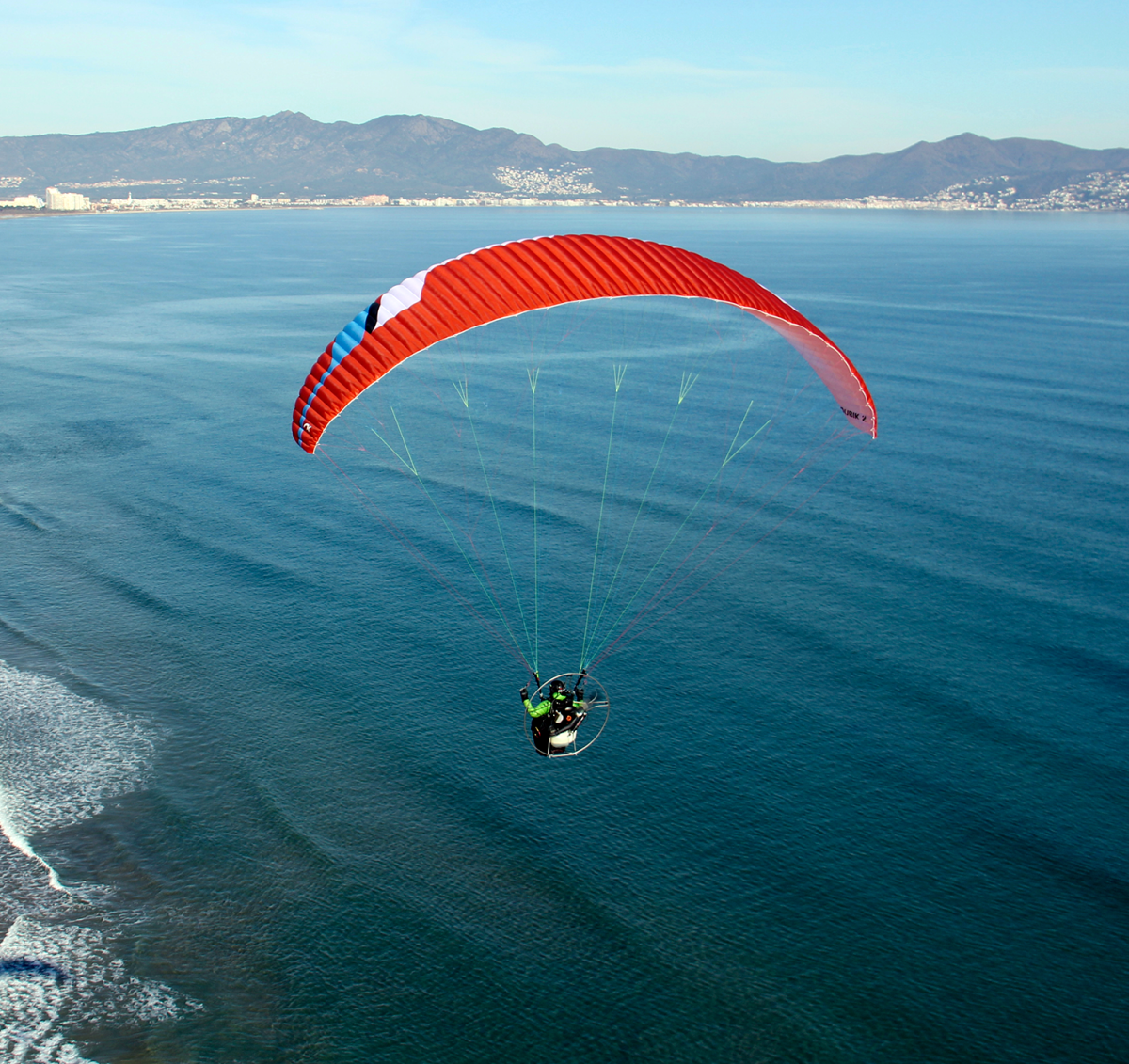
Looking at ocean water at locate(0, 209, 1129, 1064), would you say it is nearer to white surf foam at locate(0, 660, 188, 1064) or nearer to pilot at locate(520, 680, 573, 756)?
white surf foam at locate(0, 660, 188, 1064)

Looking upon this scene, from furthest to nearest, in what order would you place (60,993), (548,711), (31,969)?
(31,969)
(548,711)
(60,993)

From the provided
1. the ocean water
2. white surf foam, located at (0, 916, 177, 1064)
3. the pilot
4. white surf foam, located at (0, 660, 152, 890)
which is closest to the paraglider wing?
the pilot

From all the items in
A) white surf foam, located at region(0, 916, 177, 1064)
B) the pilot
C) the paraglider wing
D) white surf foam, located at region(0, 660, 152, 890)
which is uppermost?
the paraglider wing

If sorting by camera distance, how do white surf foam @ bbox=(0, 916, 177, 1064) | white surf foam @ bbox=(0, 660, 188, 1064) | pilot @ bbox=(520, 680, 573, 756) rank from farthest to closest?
1. pilot @ bbox=(520, 680, 573, 756)
2. white surf foam @ bbox=(0, 660, 188, 1064)
3. white surf foam @ bbox=(0, 916, 177, 1064)

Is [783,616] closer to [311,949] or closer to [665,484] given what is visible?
[665,484]

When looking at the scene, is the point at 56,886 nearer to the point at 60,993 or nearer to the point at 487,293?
the point at 60,993

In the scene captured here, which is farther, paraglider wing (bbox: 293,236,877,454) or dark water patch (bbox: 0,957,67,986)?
dark water patch (bbox: 0,957,67,986)

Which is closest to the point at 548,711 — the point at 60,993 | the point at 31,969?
the point at 60,993
